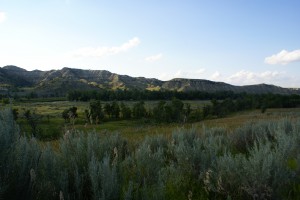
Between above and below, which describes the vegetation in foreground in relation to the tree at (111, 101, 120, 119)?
above

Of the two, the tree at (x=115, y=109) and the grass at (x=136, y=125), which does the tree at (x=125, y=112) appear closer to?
the tree at (x=115, y=109)

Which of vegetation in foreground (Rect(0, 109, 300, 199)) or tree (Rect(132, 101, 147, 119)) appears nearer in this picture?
vegetation in foreground (Rect(0, 109, 300, 199))

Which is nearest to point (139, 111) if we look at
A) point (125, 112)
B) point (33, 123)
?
point (125, 112)

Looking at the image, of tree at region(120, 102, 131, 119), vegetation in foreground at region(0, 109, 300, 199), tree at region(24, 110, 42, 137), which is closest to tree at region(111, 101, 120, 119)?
tree at region(120, 102, 131, 119)

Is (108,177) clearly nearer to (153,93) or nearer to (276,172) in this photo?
(276,172)

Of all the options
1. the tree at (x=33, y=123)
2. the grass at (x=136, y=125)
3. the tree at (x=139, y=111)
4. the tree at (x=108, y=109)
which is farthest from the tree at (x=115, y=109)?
the tree at (x=33, y=123)

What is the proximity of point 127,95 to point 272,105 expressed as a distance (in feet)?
278

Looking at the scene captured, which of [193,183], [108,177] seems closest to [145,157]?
[193,183]

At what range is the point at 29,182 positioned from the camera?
12.1 feet

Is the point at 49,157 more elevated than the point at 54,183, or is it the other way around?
the point at 49,157

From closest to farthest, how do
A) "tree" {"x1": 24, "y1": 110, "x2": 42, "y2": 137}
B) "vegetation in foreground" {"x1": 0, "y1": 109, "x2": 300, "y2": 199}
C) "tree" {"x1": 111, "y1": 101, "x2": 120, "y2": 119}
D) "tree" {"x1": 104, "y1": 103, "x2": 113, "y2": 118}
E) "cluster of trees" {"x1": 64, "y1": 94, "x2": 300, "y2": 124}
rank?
1. "vegetation in foreground" {"x1": 0, "y1": 109, "x2": 300, "y2": 199}
2. "tree" {"x1": 24, "y1": 110, "x2": 42, "y2": 137}
3. "cluster of trees" {"x1": 64, "y1": 94, "x2": 300, "y2": 124}
4. "tree" {"x1": 111, "y1": 101, "x2": 120, "y2": 119}
5. "tree" {"x1": 104, "y1": 103, "x2": 113, "y2": 118}

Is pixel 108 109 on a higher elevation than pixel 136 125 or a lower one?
higher

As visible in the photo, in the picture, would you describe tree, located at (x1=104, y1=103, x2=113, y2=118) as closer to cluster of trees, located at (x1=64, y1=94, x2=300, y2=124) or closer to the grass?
cluster of trees, located at (x1=64, y1=94, x2=300, y2=124)

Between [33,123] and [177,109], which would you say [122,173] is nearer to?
[33,123]
